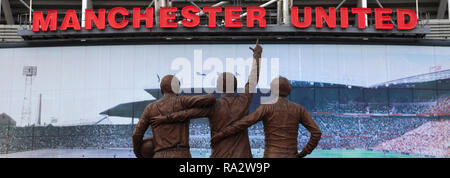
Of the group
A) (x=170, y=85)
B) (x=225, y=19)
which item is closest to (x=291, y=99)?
(x=225, y=19)

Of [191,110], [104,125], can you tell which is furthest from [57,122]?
[191,110]

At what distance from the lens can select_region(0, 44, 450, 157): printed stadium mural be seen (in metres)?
21.5

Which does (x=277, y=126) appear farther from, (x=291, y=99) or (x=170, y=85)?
(x=291, y=99)

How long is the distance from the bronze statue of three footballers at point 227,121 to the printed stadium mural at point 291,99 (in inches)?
487

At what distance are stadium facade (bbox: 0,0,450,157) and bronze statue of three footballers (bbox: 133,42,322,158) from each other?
481 inches

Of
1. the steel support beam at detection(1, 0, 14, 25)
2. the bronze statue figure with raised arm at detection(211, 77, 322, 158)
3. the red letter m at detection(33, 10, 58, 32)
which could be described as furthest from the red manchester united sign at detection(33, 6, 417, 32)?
the bronze statue figure with raised arm at detection(211, 77, 322, 158)

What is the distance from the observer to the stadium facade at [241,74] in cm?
2147

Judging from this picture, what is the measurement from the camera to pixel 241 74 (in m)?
21.1

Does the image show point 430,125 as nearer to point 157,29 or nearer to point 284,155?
point 157,29

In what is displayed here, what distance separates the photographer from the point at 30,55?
2230cm

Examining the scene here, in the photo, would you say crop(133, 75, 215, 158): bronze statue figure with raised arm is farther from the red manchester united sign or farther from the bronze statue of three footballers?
the red manchester united sign

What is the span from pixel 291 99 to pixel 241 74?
2517 millimetres

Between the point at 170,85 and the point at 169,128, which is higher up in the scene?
the point at 170,85

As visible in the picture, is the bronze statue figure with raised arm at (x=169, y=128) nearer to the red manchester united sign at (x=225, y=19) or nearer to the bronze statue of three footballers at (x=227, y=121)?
the bronze statue of three footballers at (x=227, y=121)
